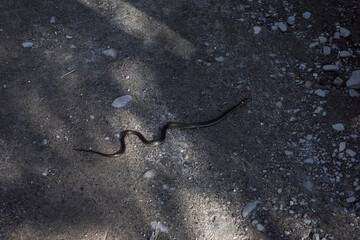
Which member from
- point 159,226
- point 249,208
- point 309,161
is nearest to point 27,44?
point 159,226

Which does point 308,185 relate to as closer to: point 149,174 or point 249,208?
point 249,208

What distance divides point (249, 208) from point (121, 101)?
8.88 ft

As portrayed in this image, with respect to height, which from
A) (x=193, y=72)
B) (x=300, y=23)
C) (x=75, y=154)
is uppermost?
(x=300, y=23)

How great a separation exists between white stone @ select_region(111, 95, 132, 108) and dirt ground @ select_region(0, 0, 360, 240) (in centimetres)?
7

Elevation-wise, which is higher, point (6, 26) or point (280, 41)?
point (280, 41)

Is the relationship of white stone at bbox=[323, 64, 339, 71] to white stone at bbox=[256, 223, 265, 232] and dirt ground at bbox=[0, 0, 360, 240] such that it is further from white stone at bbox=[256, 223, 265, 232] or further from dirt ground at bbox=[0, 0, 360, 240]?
white stone at bbox=[256, 223, 265, 232]

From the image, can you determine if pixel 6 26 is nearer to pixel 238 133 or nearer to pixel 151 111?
pixel 151 111

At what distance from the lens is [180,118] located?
6.27 meters

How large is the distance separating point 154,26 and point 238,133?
2.86m

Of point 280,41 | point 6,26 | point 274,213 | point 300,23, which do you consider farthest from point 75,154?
point 300,23

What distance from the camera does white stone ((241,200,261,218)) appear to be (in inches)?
201

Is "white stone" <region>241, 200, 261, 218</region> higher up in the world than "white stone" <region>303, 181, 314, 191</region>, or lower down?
lower down

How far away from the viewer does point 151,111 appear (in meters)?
6.41

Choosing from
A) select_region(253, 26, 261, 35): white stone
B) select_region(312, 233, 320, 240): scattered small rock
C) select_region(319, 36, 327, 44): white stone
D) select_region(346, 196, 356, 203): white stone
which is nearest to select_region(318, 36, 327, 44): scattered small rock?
A: select_region(319, 36, 327, 44): white stone
